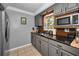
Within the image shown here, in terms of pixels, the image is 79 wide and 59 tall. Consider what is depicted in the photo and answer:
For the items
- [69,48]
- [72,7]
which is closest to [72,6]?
[72,7]

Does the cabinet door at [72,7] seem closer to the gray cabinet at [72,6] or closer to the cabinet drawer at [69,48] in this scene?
the gray cabinet at [72,6]

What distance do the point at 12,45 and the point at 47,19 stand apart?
5.62ft

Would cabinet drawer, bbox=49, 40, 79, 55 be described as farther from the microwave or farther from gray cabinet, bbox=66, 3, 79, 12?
gray cabinet, bbox=66, 3, 79, 12

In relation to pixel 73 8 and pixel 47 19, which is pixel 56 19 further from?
pixel 47 19

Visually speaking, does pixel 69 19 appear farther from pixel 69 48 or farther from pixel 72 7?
pixel 69 48

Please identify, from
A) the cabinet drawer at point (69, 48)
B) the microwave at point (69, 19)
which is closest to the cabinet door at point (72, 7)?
the microwave at point (69, 19)

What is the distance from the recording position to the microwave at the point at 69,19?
1.95 m

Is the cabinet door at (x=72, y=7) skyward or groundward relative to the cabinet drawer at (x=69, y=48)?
skyward

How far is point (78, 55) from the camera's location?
1.39 metres

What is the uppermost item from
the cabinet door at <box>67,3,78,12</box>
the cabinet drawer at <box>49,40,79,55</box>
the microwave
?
the cabinet door at <box>67,3,78,12</box>

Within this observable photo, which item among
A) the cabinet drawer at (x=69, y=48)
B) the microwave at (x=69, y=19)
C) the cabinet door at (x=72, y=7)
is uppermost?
the cabinet door at (x=72, y=7)

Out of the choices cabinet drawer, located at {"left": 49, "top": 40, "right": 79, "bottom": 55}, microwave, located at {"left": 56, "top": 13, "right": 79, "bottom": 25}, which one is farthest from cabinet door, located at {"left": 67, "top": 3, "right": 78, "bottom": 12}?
cabinet drawer, located at {"left": 49, "top": 40, "right": 79, "bottom": 55}

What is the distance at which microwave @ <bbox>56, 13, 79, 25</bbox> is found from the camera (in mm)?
1948

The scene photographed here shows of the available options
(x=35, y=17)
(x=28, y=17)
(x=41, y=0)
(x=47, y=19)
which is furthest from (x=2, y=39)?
(x=35, y=17)
